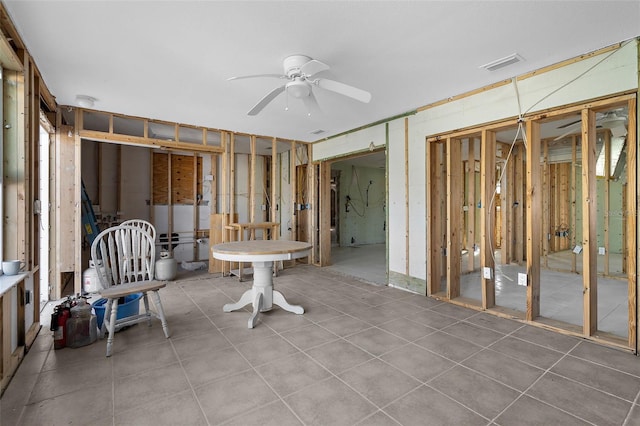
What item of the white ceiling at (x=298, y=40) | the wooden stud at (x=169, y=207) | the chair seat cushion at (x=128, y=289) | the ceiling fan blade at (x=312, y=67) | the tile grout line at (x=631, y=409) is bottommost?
the tile grout line at (x=631, y=409)

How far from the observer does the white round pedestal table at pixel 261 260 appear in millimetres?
2859

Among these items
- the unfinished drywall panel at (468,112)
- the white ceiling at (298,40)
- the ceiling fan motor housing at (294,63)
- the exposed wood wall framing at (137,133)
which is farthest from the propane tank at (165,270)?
the unfinished drywall panel at (468,112)

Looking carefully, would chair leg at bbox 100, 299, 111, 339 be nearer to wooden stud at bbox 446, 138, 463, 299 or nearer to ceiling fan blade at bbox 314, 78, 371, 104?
ceiling fan blade at bbox 314, 78, 371, 104

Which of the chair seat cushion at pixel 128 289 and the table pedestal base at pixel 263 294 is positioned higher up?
the chair seat cushion at pixel 128 289

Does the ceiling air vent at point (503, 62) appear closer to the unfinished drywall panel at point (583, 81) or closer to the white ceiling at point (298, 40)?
the white ceiling at point (298, 40)

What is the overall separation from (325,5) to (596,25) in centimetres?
209

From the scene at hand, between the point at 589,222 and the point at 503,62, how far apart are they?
66.4 inches

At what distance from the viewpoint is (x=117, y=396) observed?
1880 millimetres

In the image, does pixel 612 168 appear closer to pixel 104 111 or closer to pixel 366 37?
pixel 366 37

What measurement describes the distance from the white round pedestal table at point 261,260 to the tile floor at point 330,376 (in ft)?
0.54

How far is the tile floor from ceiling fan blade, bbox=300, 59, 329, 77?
2.38m

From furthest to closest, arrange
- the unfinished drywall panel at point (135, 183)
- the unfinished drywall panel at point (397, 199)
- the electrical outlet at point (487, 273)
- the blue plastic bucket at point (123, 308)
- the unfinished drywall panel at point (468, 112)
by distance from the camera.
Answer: the unfinished drywall panel at point (135, 183), the unfinished drywall panel at point (397, 199), the electrical outlet at point (487, 273), the unfinished drywall panel at point (468, 112), the blue plastic bucket at point (123, 308)

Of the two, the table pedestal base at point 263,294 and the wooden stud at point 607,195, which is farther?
the wooden stud at point 607,195

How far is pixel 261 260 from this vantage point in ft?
9.52
